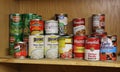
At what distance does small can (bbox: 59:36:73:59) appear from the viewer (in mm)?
970

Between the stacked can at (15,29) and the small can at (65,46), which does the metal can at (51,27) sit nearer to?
the small can at (65,46)

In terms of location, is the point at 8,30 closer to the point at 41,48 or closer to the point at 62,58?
the point at 41,48

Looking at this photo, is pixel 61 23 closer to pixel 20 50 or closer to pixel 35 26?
pixel 35 26

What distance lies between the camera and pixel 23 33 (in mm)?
1088

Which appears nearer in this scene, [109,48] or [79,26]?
[109,48]

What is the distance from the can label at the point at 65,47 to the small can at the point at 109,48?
0.16 m

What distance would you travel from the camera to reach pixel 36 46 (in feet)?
3.15

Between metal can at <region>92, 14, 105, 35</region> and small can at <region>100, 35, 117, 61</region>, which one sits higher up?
metal can at <region>92, 14, 105, 35</region>

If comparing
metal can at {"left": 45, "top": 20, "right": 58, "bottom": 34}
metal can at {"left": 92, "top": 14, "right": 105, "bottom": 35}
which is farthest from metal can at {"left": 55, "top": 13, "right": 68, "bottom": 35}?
metal can at {"left": 92, "top": 14, "right": 105, "bottom": 35}

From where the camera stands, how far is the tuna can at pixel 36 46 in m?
0.96

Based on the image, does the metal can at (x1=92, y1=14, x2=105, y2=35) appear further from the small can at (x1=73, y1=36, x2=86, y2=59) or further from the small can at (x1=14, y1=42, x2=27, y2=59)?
the small can at (x1=14, y1=42, x2=27, y2=59)

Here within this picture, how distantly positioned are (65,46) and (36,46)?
0.48ft

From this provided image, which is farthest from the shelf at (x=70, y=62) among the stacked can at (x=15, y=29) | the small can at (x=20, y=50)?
the stacked can at (x=15, y=29)

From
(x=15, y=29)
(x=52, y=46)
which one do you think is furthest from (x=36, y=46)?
(x=15, y=29)
